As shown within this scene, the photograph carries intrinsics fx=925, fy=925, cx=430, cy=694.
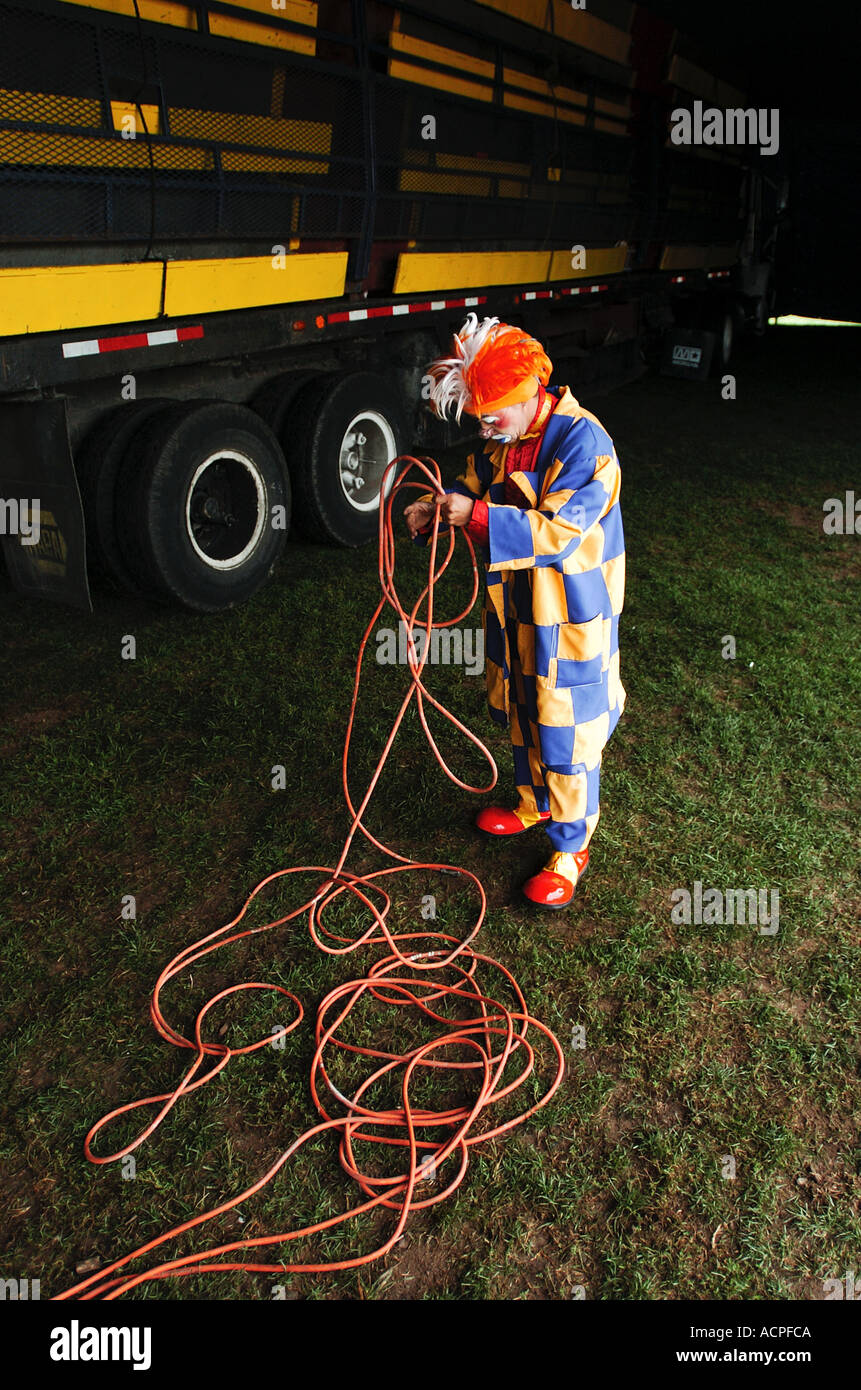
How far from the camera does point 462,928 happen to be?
2.75 metres

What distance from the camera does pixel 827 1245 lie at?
188 centimetres

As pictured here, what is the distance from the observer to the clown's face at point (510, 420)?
2.43 metres

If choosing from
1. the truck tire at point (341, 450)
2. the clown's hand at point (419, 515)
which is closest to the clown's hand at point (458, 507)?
the clown's hand at point (419, 515)

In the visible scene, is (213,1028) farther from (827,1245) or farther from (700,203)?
(700,203)

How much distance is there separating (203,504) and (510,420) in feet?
8.12

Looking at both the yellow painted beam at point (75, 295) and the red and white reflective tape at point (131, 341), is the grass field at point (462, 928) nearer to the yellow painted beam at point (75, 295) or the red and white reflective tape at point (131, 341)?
the red and white reflective tape at point (131, 341)

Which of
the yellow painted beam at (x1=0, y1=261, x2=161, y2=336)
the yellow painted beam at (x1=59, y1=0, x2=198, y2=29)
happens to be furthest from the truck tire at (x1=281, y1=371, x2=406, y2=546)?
the yellow painted beam at (x1=59, y1=0, x2=198, y2=29)

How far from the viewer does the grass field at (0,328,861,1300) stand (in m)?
1.92

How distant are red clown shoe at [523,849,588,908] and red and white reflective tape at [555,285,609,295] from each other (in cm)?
588

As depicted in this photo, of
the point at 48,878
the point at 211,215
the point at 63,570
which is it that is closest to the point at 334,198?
the point at 211,215

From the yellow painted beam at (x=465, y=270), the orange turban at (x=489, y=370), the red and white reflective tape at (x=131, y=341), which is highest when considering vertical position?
the yellow painted beam at (x=465, y=270)

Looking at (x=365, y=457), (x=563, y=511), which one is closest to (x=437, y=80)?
(x=365, y=457)

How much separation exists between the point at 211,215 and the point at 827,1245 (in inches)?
163

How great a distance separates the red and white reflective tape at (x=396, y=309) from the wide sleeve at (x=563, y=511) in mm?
3003
